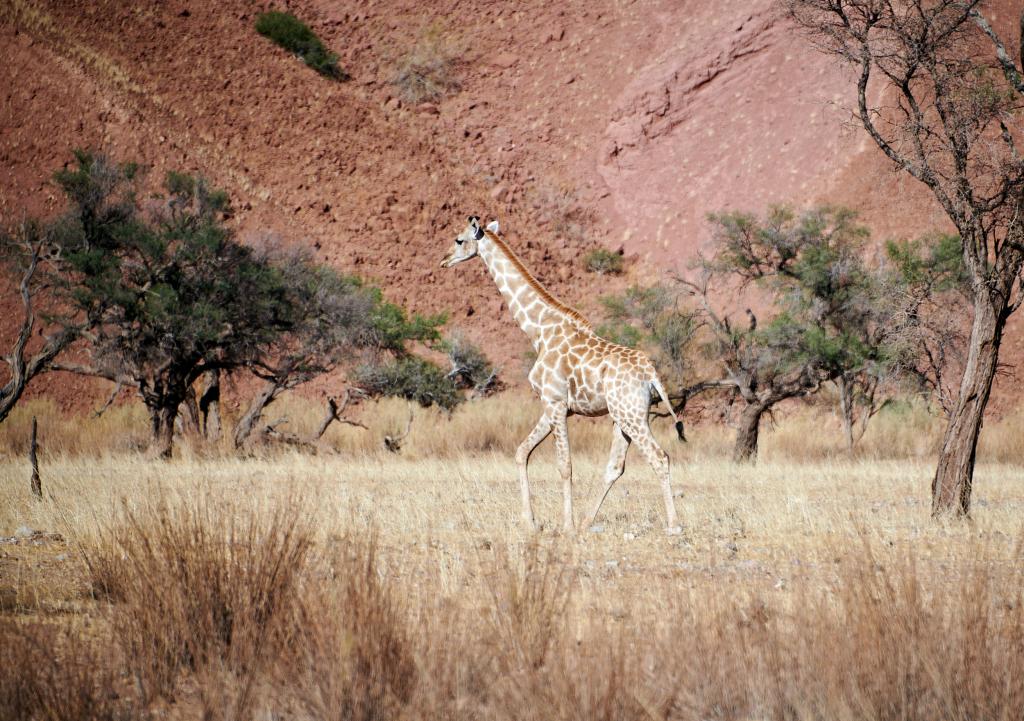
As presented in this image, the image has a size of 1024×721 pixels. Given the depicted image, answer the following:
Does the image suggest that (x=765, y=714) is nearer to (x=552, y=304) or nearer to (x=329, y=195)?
(x=552, y=304)

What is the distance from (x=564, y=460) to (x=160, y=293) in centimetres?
1093

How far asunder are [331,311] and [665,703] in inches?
670

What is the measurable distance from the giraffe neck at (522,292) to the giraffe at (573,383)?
0.04 ft

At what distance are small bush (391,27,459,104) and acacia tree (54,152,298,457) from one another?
3022 cm

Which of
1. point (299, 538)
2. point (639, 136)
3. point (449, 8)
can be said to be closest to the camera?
point (299, 538)

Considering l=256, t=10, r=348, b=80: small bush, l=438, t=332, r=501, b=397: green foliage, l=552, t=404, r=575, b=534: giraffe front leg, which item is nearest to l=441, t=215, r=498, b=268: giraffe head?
l=552, t=404, r=575, b=534: giraffe front leg

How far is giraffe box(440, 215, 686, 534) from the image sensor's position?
31.7 feet

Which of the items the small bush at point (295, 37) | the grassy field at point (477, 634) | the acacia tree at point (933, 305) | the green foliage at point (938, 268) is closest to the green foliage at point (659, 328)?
the acacia tree at point (933, 305)

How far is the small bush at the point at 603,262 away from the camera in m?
40.9

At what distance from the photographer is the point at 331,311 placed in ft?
67.3

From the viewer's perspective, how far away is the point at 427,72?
49.4 metres

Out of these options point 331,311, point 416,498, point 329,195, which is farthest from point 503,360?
point 416,498

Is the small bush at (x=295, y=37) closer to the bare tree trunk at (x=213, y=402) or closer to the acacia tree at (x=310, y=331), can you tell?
the acacia tree at (x=310, y=331)

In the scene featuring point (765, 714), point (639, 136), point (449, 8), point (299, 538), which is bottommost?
point (765, 714)
